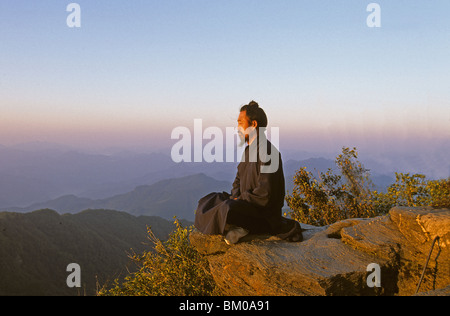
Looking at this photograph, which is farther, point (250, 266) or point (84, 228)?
point (84, 228)

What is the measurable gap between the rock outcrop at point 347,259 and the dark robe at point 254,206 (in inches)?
10.0

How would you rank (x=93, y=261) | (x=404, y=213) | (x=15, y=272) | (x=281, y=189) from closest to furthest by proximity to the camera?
(x=404, y=213) → (x=281, y=189) → (x=15, y=272) → (x=93, y=261)

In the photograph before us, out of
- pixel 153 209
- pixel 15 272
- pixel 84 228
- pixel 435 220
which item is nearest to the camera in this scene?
pixel 435 220

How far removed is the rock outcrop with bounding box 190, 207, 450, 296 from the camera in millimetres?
5141

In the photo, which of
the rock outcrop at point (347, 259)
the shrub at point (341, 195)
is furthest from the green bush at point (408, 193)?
the rock outcrop at point (347, 259)

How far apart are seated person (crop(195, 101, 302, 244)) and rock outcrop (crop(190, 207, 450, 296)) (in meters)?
0.23

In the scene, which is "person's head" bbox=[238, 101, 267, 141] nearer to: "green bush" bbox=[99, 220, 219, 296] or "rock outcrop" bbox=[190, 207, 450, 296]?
"rock outcrop" bbox=[190, 207, 450, 296]

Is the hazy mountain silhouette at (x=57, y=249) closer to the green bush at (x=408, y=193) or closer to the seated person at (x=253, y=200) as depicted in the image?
the green bush at (x=408, y=193)

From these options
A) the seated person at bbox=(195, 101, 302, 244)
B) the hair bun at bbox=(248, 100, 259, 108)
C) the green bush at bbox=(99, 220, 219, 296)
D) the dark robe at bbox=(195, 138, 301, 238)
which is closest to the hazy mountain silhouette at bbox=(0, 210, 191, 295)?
the green bush at bbox=(99, 220, 219, 296)

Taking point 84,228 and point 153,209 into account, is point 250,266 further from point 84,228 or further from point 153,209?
point 153,209

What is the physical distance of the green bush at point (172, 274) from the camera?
6809 mm
